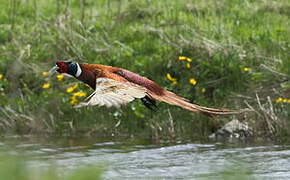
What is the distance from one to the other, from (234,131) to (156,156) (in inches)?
39.5

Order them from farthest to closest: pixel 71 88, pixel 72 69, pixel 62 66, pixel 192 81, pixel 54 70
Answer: pixel 71 88, pixel 192 81, pixel 54 70, pixel 62 66, pixel 72 69

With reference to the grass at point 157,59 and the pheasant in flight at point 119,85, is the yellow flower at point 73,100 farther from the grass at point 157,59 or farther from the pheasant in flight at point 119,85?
the pheasant in flight at point 119,85

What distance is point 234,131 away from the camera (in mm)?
7848

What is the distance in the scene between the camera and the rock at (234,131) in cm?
781

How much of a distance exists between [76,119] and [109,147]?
2.82 feet

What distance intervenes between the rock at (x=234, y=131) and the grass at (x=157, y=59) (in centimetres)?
9

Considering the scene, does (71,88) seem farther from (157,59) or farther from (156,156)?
(156,156)

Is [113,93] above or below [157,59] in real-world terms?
below

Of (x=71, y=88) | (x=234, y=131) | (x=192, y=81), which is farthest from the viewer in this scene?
(x=71, y=88)

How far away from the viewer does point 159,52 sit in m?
8.95

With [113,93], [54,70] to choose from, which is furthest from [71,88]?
[113,93]

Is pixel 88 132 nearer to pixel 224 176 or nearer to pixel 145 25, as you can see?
pixel 145 25

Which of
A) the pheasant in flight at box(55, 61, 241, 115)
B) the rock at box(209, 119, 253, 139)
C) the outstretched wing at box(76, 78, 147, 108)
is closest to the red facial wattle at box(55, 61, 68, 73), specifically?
the pheasant in flight at box(55, 61, 241, 115)

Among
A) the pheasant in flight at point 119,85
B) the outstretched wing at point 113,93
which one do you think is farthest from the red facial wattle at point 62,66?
the outstretched wing at point 113,93
